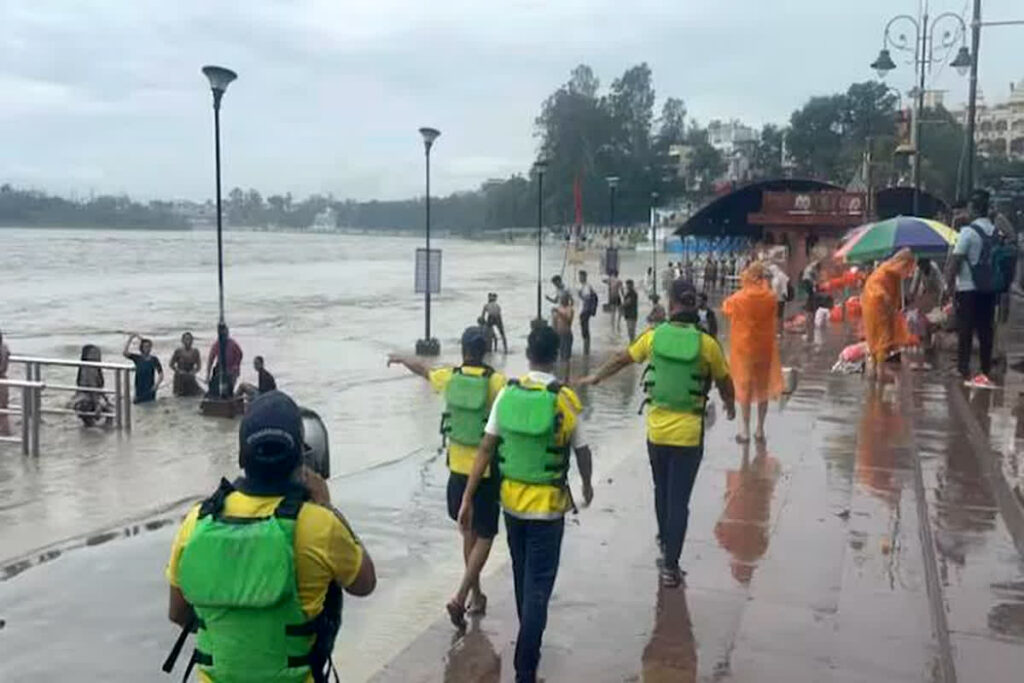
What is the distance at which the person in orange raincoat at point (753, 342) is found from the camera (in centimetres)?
937

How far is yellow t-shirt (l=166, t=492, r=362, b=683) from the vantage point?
283 cm

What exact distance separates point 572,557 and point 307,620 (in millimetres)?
3680

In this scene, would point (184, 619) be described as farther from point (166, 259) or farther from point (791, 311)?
point (166, 259)

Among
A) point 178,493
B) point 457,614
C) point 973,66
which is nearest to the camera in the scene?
point 457,614

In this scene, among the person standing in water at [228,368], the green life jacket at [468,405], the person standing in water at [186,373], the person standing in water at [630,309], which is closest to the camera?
the green life jacket at [468,405]

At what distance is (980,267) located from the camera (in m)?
10.2

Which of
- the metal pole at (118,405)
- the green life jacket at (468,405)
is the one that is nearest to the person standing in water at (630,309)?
the metal pole at (118,405)

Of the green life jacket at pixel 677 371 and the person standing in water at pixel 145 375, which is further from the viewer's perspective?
the person standing in water at pixel 145 375

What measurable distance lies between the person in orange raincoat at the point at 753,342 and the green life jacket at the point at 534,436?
5.03 meters

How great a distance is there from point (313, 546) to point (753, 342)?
7.00m

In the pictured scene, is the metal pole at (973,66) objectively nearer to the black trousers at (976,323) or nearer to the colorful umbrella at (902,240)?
the colorful umbrella at (902,240)

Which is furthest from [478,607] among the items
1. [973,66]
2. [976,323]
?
[973,66]

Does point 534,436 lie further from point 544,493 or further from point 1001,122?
point 1001,122

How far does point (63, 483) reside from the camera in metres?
11.6
